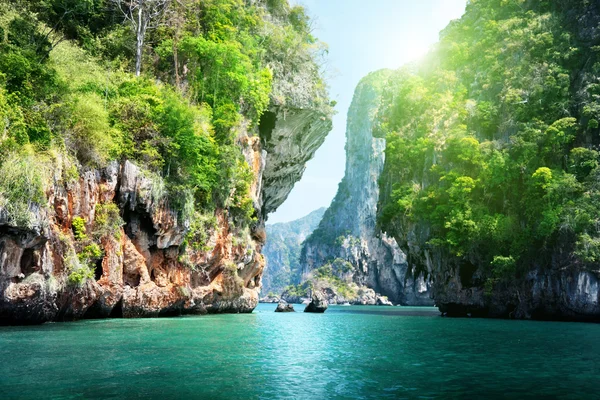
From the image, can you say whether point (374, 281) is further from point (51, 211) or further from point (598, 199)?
point (51, 211)

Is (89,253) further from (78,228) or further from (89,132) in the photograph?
(89,132)

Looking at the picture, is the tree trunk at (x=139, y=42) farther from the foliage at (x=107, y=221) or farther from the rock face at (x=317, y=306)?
the rock face at (x=317, y=306)

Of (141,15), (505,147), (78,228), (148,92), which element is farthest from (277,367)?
(505,147)

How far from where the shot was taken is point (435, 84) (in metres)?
40.4

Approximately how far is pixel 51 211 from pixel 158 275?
8.16m

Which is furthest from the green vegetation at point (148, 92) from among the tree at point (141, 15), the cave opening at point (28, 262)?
the cave opening at point (28, 262)

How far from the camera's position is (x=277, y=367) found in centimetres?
971

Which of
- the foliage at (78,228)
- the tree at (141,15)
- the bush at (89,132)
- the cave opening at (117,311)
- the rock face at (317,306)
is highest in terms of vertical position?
the tree at (141,15)

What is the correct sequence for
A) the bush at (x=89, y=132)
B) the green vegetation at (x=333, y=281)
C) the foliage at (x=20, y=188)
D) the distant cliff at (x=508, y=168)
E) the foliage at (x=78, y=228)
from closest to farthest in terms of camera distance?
the foliage at (x=20, y=188), the foliage at (x=78, y=228), the bush at (x=89, y=132), the distant cliff at (x=508, y=168), the green vegetation at (x=333, y=281)

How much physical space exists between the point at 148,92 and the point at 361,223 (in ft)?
358

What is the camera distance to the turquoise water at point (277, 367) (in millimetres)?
7379

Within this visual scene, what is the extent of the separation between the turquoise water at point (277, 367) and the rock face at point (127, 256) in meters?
1.76

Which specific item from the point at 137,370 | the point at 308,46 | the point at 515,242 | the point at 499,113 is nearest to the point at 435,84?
the point at 499,113

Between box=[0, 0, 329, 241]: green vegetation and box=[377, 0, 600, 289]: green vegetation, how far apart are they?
9440mm
